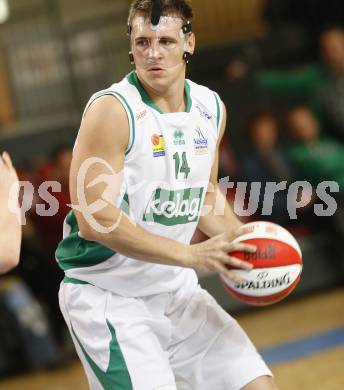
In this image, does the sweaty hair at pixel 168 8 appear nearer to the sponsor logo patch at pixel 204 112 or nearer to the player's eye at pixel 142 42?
the player's eye at pixel 142 42

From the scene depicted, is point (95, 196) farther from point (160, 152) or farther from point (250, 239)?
point (250, 239)

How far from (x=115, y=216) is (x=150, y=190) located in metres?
0.26

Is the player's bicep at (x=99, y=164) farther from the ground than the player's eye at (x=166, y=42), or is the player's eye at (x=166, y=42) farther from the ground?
the player's eye at (x=166, y=42)

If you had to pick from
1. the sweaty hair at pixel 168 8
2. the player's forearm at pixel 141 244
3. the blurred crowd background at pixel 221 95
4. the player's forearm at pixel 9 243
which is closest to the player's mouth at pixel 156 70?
the sweaty hair at pixel 168 8

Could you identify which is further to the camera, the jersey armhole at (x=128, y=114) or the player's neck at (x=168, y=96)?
the player's neck at (x=168, y=96)

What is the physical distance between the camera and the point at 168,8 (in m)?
3.45

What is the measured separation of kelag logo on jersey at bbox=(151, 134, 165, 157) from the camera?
3.40 metres

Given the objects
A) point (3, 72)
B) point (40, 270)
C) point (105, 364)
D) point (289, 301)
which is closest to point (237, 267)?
point (105, 364)

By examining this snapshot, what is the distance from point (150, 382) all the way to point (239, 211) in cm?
423

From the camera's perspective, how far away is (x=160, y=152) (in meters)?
3.41

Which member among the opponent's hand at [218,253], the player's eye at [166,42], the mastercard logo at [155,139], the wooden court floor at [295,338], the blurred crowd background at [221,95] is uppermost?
the player's eye at [166,42]

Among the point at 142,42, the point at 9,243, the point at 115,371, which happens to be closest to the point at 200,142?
the point at 142,42

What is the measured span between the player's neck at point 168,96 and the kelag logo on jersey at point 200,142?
0.40ft

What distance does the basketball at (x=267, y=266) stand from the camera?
129 inches
